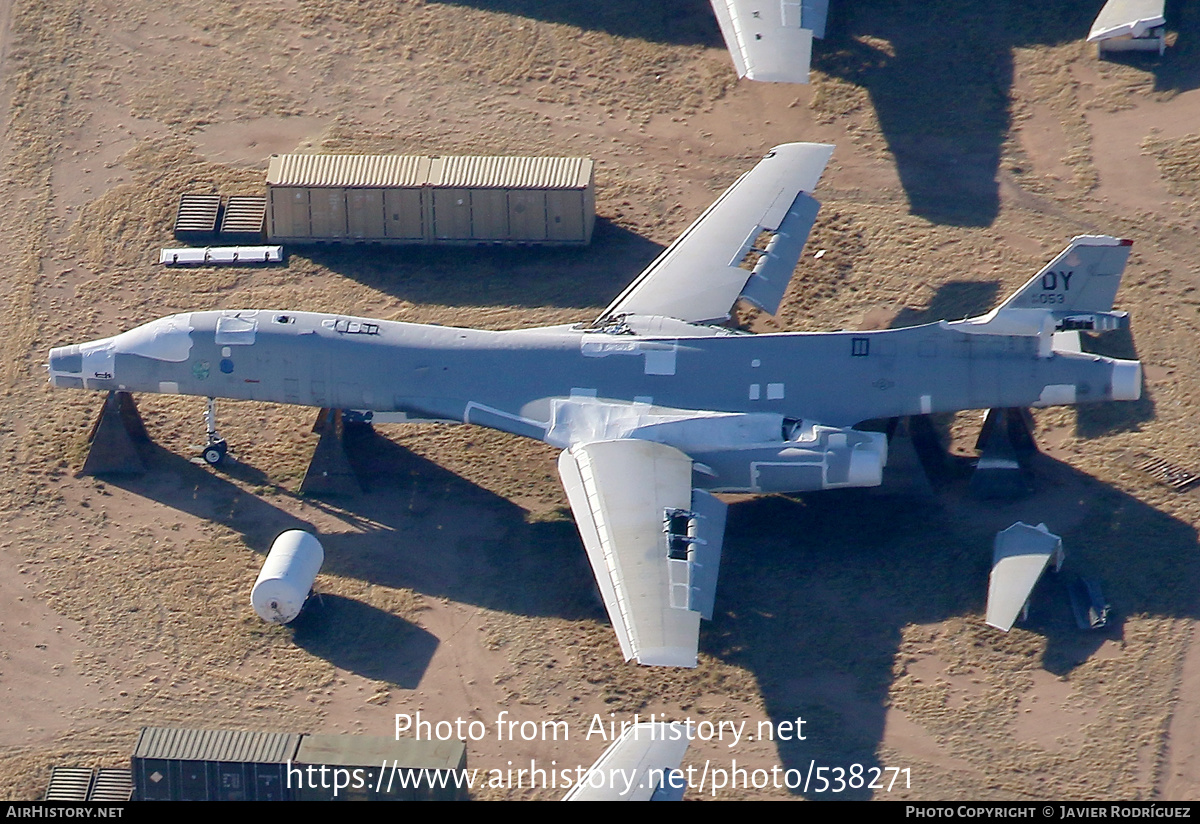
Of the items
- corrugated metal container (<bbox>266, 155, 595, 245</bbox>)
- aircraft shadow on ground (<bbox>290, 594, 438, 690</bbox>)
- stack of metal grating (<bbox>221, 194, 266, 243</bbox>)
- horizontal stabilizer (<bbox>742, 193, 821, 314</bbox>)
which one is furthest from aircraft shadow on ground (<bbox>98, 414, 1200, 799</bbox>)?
stack of metal grating (<bbox>221, 194, 266, 243</bbox>)

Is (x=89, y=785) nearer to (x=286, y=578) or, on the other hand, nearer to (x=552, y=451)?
(x=286, y=578)

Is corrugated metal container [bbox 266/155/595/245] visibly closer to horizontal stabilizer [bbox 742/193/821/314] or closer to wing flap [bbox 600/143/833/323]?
wing flap [bbox 600/143/833/323]

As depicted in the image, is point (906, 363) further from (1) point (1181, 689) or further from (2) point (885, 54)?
A: (2) point (885, 54)

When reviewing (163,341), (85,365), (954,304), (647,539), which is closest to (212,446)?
(163,341)

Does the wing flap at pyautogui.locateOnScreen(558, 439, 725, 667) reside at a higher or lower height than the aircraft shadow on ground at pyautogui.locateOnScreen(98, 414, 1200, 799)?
higher

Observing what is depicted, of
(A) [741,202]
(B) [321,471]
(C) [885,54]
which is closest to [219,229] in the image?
(B) [321,471]

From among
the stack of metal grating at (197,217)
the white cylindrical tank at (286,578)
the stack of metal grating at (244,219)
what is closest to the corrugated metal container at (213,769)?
the white cylindrical tank at (286,578)
